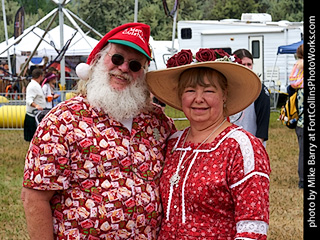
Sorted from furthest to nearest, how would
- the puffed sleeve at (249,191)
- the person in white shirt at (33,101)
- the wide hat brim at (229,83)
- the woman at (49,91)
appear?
the woman at (49,91)
the person in white shirt at (33,101)
the wide hat brim at (229,83)
the puffed sleeve at (249,191)

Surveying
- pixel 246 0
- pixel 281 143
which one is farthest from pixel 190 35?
pixel 246 0

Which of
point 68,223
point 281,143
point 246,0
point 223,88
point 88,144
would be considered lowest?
point 281,143

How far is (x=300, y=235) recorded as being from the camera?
247 inches

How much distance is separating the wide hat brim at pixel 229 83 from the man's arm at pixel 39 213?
0.80 meters

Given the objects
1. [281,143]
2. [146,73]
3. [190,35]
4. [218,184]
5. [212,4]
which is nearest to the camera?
[218,184]

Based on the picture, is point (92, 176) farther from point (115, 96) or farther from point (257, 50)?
point (257, 50)

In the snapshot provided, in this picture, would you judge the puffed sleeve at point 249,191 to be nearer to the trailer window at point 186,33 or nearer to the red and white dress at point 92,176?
the red and white dress at point 92,176

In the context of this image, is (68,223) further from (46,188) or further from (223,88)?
(223,88)

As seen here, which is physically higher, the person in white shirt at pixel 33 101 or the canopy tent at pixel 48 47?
the canopy tent at pixel 48 47

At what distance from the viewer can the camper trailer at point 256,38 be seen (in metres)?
20.2

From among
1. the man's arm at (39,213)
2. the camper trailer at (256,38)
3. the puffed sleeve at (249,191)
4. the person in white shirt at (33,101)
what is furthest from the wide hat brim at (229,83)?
the camper trailer at (256,38)

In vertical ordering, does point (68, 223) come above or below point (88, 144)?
below

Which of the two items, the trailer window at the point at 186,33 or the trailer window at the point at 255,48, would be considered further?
the trailer window at the point at 186,33

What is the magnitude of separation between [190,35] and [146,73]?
58.6ft
